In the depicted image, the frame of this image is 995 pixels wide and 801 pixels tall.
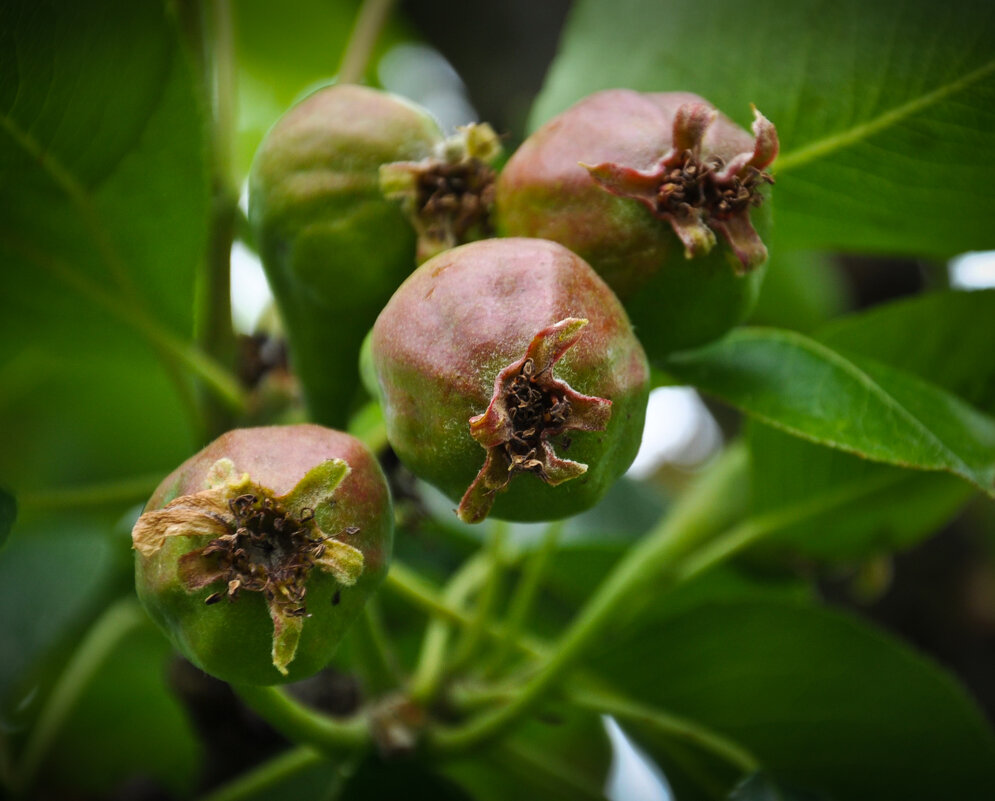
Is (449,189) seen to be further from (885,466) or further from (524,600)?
(885,466)

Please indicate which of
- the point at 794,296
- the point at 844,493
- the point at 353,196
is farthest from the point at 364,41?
the point at 844,493

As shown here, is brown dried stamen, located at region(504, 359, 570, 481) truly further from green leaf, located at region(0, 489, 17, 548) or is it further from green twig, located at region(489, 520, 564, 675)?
green twig, located at region(489, 520, 564, 675)

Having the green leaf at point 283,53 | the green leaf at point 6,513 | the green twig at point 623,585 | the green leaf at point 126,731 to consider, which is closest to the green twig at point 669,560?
the green twig at point 623,585

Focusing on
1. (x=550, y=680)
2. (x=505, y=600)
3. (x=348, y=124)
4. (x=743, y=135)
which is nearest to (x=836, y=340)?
(x=743, y=135)

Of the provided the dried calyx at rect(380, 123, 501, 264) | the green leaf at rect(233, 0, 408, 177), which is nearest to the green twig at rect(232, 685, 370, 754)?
the dried calyx at rect(380, 123, 501, 264)

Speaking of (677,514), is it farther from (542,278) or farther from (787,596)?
(542,278)

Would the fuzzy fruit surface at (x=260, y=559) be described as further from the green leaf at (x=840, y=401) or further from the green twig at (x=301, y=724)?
the green leaf at (x=840, y=401)
